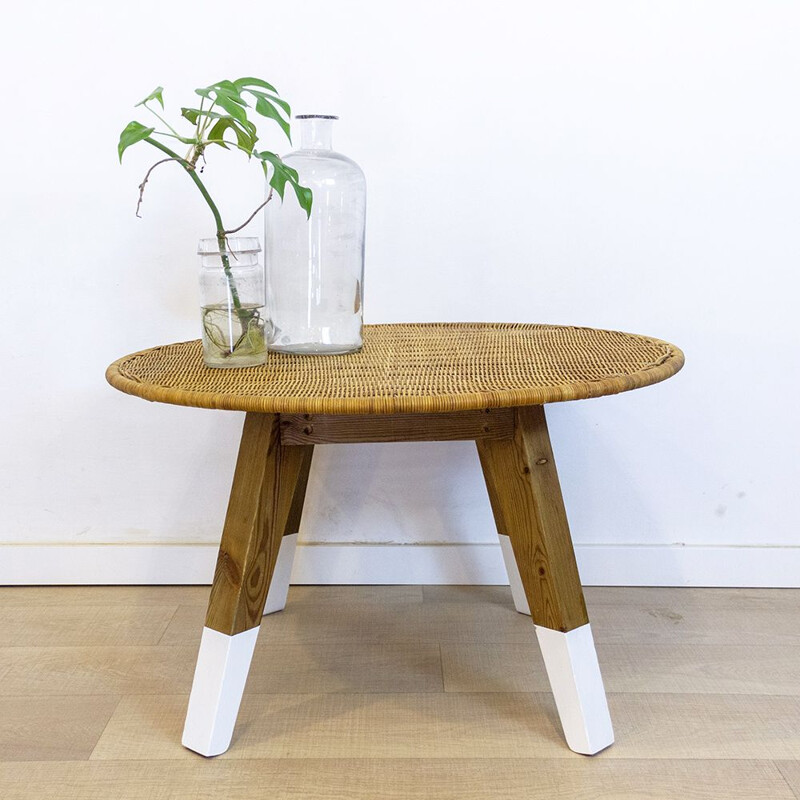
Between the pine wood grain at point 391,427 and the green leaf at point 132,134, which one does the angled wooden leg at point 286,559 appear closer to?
the pine wood grain at point 391,427

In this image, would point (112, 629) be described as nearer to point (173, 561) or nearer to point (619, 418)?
point (173, 561)

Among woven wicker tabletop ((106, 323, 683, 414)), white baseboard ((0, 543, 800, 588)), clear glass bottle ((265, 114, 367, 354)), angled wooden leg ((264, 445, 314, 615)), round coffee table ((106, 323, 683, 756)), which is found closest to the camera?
woven wicker tabletop ((106, 323, 683, 414))

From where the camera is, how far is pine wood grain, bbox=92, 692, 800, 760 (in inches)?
39.2

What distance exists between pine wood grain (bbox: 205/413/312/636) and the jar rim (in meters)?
0.19

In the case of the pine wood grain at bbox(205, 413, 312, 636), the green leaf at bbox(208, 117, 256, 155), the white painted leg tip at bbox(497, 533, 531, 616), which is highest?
the green leaf at bbox(208, 117, 256, 155)

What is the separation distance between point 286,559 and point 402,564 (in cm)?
22

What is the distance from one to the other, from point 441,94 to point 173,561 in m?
0.86

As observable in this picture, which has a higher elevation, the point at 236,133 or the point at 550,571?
the point at 236,133

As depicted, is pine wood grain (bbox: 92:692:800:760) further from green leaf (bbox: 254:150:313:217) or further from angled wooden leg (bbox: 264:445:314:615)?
green leaf (bbox: 254:150:313:217)

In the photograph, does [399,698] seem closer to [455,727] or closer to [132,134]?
[455,727]

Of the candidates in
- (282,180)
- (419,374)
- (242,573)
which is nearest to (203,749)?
(242,573)

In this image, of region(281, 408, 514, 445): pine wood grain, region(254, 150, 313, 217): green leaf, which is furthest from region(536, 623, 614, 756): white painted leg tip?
region(254, 150, 313, 217): green leaf

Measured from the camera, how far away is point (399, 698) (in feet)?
3.64

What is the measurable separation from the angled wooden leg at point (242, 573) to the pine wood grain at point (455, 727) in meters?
0.06
